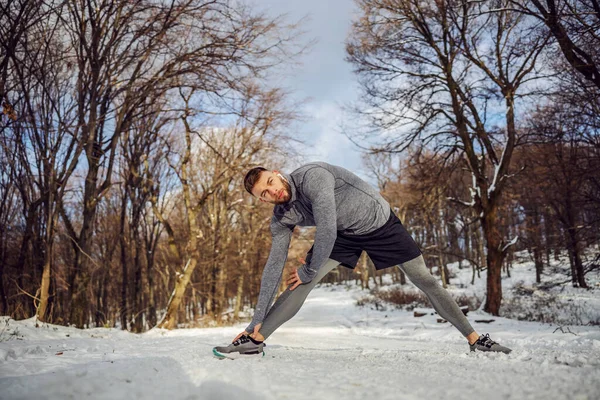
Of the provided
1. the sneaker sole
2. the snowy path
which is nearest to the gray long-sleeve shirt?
the sneaker sole

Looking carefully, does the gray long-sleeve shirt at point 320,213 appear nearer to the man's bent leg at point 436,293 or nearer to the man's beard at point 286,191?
the man's beard at point 286,191

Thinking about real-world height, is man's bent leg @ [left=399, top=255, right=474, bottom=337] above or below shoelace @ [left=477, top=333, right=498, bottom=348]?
above

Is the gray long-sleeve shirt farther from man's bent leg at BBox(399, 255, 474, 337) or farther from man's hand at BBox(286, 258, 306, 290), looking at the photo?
man's bent leg at BBox(399, 255, 474, 337)

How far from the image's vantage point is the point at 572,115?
8906 mm

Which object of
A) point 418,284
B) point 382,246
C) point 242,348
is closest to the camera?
point 242,348

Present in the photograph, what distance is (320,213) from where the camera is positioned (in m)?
2.37

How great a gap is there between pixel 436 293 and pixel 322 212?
50.3 inches

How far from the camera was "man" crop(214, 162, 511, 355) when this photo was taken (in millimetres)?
2420

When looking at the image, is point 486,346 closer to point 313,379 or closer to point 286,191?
point 313,379

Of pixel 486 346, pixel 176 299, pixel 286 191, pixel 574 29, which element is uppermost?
pixel 574 29

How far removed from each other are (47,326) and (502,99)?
11.8 m

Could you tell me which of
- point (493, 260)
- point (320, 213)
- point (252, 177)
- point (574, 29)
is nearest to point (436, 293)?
point (320, 213)

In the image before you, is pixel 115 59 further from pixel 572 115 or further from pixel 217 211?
pixel 572 115

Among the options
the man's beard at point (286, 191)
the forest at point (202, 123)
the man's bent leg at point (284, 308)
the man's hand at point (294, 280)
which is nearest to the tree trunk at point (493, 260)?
the forest at point (202, 123)
